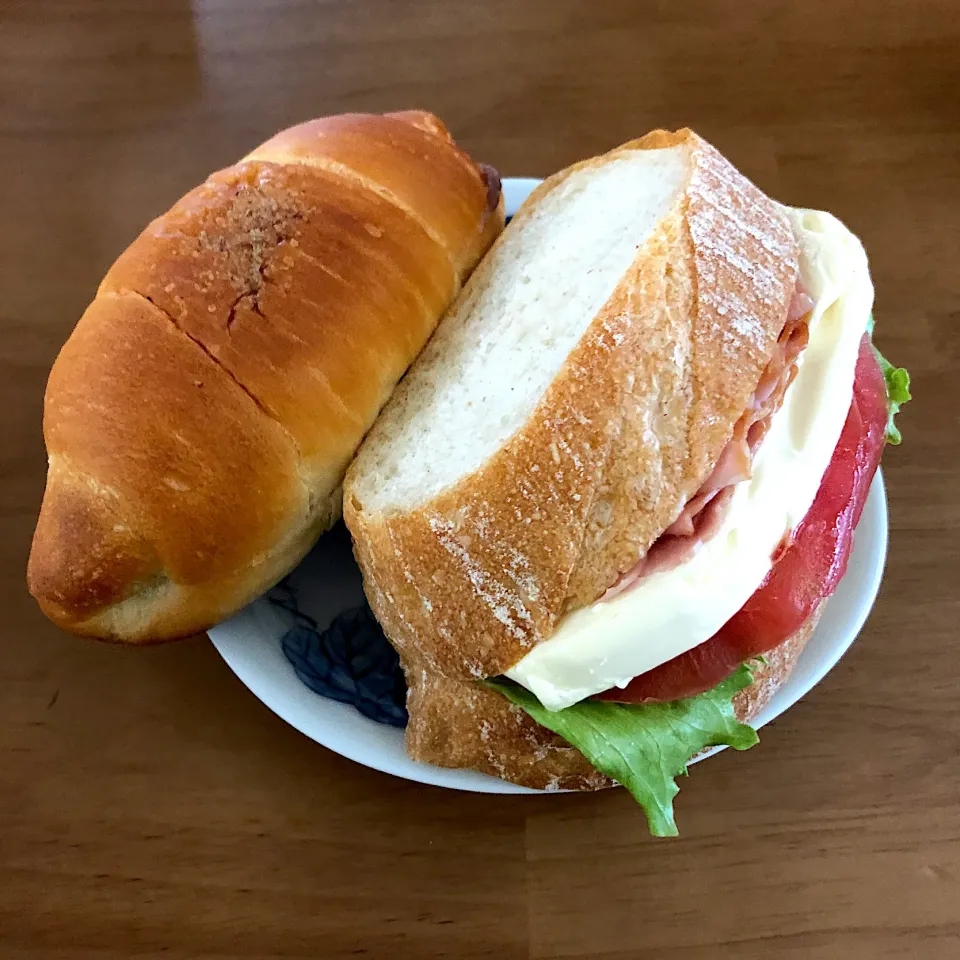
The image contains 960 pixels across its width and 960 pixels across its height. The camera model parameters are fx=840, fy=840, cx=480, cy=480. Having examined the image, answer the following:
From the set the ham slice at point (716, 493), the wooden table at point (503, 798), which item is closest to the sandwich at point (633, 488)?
the ham slice at point (716, 493)

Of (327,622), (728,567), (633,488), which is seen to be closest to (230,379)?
(327,622)

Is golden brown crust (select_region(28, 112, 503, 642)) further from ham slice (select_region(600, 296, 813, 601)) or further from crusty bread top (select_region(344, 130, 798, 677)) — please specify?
ham slice (select_region(600, 296, 813, 601))

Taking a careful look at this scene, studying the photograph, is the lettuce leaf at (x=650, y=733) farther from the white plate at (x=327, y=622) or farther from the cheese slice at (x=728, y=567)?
the white plate at (x=327, y=622)

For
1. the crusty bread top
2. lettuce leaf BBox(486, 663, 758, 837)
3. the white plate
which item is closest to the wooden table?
the white plate

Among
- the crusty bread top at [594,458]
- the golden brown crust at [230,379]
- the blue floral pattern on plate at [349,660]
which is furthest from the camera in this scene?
the blue floral pattern on plate at [349,660]

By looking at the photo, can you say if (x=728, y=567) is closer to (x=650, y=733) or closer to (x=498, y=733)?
(x=650, y=733)

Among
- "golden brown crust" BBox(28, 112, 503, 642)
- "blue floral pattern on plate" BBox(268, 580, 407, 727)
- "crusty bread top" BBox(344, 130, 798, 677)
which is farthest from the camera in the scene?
"blue floral pattern on plate" BBox(268, 580, 407, 727)
